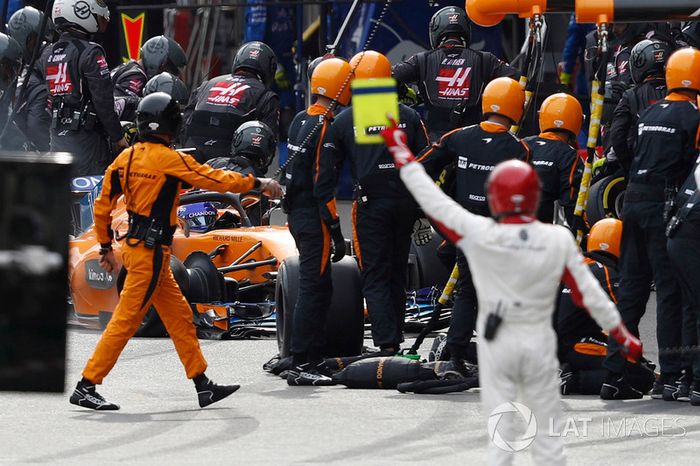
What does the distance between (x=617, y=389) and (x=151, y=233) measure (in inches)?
107

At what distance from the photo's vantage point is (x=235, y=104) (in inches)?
571

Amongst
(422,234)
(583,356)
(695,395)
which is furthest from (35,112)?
(695,395)

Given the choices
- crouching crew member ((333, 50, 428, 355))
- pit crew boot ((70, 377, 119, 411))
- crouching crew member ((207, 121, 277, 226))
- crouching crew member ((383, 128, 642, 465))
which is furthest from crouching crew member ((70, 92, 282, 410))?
crouching crew member ((207, 121, 277, 226))

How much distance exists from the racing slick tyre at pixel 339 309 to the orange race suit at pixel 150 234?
55.2 inches

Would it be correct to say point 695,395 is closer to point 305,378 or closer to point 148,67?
point 305,378

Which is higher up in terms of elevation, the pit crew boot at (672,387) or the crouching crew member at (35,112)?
the crouching crew member at (35,112)

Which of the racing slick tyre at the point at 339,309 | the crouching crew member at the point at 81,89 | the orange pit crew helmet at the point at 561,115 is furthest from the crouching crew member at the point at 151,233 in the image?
the crouching crew member at the point at 81,89

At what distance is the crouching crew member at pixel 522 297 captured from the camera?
609 cm

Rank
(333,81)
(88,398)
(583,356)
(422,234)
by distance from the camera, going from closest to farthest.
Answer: (88,398), (583,356), (333,81), (422,234)

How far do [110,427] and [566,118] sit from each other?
3.76 meters

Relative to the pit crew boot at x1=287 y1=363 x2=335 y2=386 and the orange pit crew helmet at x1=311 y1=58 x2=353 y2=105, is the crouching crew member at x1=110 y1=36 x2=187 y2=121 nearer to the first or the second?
the orange pit crew helmet at x1=311 y1=58 x2=353 y2=105

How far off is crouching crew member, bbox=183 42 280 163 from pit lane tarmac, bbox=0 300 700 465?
15.3 ft

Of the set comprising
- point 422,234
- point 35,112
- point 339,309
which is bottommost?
point 339,309

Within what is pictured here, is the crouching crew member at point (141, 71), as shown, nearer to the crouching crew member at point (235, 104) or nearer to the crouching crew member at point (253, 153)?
the crouching crew member at point (235, 104)
